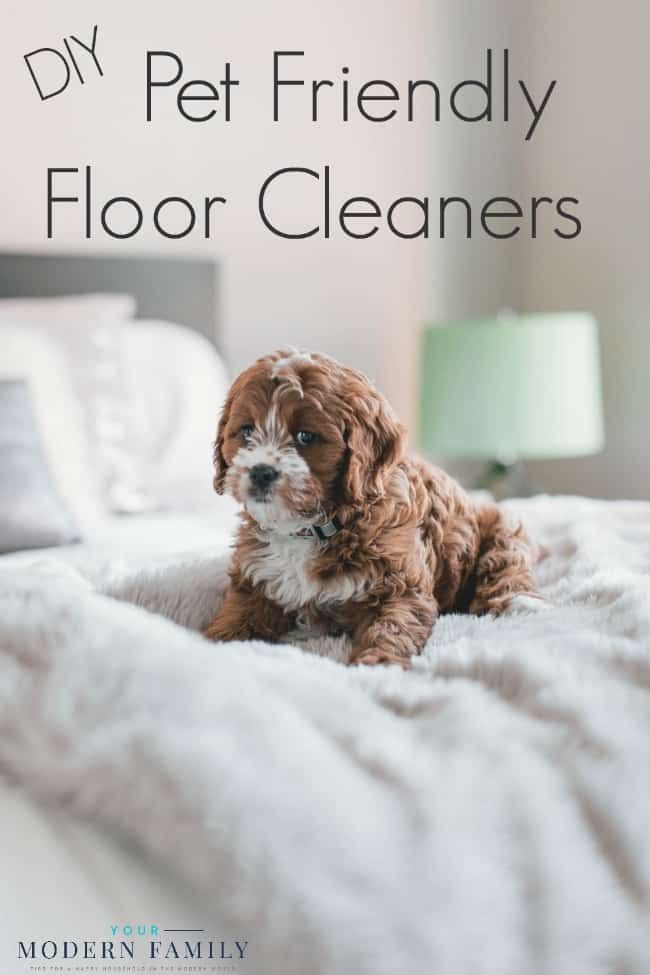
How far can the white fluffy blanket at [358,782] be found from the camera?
0.68 metres

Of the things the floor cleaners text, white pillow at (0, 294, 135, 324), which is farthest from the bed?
the floor cleaners text

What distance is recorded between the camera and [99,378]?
7.82 feet

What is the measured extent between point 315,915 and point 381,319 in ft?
9.08

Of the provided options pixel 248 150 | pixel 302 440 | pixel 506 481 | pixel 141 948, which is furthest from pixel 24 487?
pixel 506 481

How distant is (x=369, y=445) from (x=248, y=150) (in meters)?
2.15

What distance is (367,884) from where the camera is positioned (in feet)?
2.25

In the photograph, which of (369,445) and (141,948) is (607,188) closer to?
(369,445)

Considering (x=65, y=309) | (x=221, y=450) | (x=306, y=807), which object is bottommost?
(x=306, y=807)

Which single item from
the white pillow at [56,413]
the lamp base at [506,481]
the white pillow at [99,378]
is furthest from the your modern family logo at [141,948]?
the lamp base at [506,481]

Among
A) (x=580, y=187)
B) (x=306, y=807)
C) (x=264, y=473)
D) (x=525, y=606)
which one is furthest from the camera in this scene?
(x=580, y=187)

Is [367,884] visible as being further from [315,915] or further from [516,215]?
[516,215]

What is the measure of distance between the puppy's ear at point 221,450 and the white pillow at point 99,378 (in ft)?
3.99

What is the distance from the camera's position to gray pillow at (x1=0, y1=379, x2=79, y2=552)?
6.32ft

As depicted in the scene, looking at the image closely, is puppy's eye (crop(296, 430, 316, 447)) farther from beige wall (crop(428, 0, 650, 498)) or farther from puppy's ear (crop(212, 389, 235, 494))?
beige wall (crop(428, 0, 650, 498))
